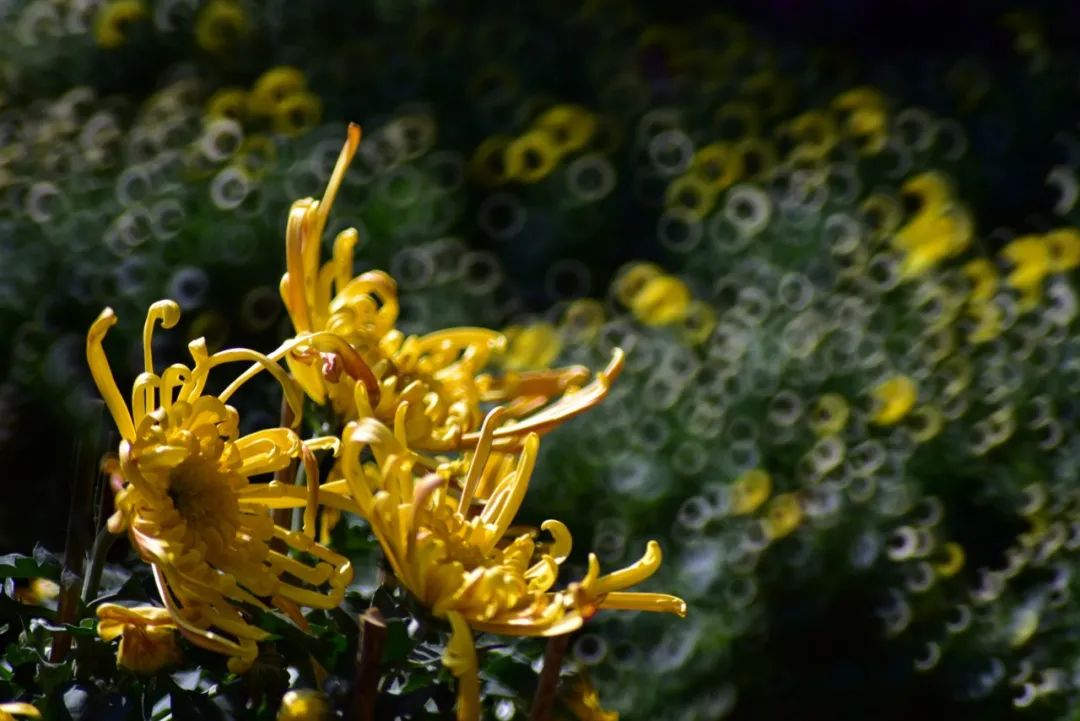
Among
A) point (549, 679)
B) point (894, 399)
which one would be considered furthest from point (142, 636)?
point (894, 399)

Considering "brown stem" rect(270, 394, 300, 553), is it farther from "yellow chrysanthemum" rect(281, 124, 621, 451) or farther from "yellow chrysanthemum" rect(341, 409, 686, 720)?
"yellow chrysanthemum" rect(341, 409, 686, 720)

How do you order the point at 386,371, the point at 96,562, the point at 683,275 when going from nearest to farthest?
the point at 96,562, the point at 386,371, the point at 683,275

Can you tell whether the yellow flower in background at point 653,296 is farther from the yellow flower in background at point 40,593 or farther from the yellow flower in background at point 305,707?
the yellow flower in background at point 305,707

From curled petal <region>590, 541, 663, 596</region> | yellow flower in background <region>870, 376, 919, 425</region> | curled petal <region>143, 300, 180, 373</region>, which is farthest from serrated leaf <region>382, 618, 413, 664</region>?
yellow flower in background <region>870, 376, 919, 425</region>

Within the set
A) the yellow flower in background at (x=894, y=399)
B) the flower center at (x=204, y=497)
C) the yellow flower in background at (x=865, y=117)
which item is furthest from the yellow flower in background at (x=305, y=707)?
the yellow flower in background at (x=865, y=117)

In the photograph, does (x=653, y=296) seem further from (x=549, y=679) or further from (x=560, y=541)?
(x=549, y=679)

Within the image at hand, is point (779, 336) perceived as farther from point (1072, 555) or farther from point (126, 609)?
point (126, 609)

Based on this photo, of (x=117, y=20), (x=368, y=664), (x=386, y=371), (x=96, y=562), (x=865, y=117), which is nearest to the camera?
(x=368, y=664)
